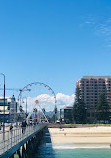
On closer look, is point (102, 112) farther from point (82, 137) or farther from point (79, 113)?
point (82, 137)

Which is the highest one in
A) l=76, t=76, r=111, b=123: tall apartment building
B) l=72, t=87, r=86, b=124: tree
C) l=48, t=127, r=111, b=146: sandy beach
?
l=76, t=76, r=111, b=123: tall apartment building

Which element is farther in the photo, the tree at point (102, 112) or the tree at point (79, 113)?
the tree at point (79, 113)

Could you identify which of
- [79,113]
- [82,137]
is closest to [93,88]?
[79,113]

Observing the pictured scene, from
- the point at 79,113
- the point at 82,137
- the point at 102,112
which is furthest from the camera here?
the point at 79,113

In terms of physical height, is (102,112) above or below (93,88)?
below

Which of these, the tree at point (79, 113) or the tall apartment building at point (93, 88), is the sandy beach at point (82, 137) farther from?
the tall apartment building at point (93, 88)

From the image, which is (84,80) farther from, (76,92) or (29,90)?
(29,90)

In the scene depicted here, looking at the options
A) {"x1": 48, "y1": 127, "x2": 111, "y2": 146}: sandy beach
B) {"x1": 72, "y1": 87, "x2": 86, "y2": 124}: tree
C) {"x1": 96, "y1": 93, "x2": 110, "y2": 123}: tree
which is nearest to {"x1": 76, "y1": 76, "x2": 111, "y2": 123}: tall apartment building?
{"x1": 96, "y1": 93, "x2": 110, "y2": 123}: tree

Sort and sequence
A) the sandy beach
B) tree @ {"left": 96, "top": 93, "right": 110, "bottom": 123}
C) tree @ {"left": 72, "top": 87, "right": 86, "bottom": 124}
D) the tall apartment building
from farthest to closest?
the tall apartment building < tree @ {"left": 72, "top": 87, "right": 86, "bottom": 124} < tree @ {"left": 96, "top": 93, "right": 110, "bottom": 123} < the sandy beach

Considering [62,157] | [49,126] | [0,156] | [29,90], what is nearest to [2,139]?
[0,156]

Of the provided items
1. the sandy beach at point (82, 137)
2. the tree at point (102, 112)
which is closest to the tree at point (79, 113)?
the tree at point (102, 112)

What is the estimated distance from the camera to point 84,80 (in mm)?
198375

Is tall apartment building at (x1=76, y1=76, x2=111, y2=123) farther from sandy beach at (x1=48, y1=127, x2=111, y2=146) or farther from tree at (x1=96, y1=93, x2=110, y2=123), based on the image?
sandy beach at (x1=48, y1=127, x2=111, y2=146)

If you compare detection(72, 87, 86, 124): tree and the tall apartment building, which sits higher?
the tall apartment building
